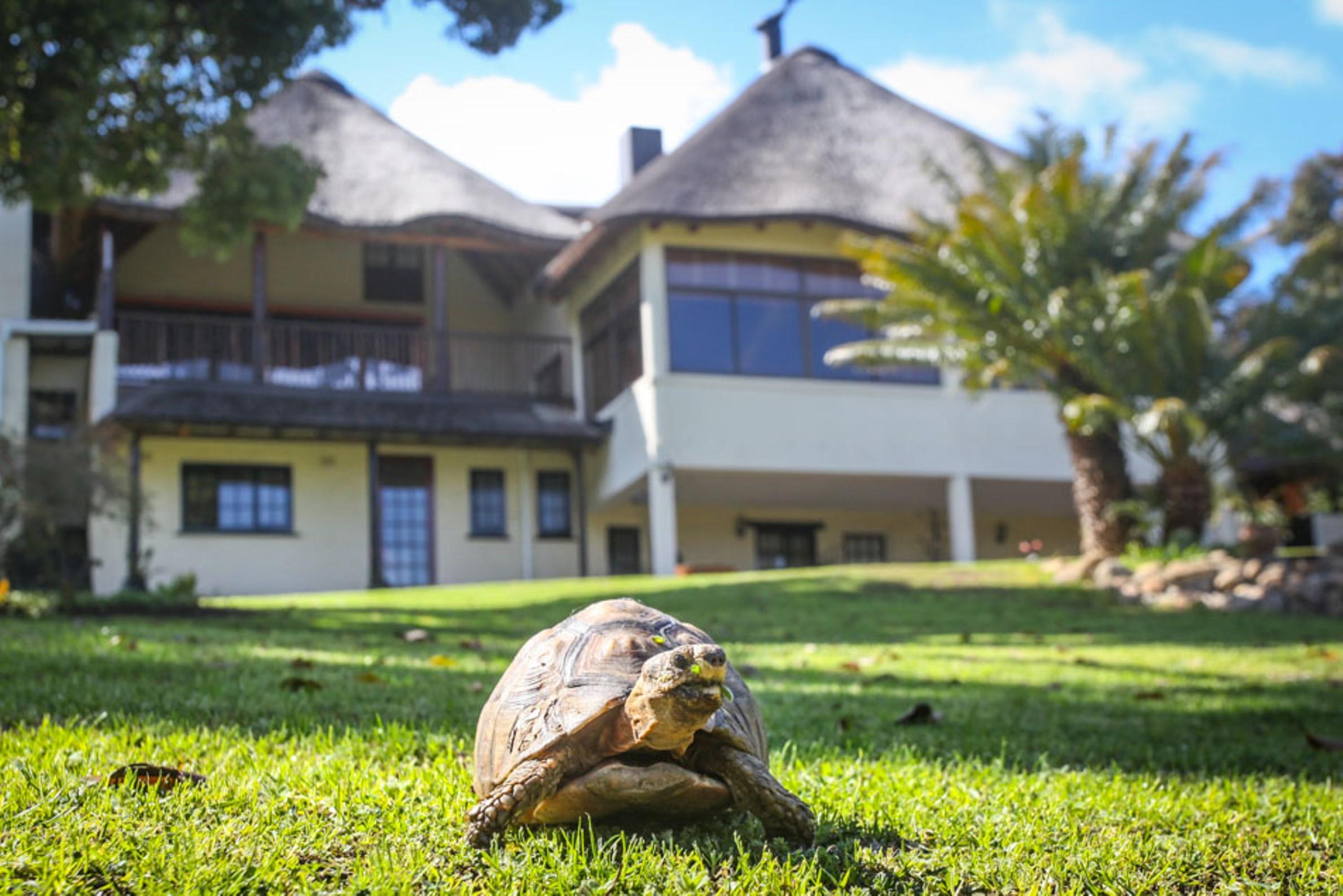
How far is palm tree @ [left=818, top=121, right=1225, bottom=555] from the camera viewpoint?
15.4 meters

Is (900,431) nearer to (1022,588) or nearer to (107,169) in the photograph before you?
(1022,588)

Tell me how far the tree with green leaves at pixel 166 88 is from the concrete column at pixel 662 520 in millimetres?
6316

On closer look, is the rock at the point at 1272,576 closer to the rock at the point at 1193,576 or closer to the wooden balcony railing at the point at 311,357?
the rock at the point at 1193,576

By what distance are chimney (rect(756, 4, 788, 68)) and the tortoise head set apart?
904 inches

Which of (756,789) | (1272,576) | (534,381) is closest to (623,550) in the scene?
(534,381)

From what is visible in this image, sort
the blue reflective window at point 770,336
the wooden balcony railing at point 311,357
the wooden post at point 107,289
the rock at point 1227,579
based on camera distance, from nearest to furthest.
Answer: the rock at point 1227,579 < the wooden post at point 107,289 < the wooden balcony railing at point 311,357 < the blue reflective window at point 770,336

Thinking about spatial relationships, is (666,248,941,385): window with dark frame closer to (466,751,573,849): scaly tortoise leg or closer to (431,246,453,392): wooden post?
(431,246,453,392): wooden post

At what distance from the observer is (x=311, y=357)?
64.8ft

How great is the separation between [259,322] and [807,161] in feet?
28.1

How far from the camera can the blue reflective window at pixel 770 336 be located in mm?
19078

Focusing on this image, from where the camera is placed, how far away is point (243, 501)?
19219 millimetres

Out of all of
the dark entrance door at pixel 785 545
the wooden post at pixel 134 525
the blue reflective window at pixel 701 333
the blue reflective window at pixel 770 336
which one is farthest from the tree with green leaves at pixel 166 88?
the dark entrance door at pixel 785 545

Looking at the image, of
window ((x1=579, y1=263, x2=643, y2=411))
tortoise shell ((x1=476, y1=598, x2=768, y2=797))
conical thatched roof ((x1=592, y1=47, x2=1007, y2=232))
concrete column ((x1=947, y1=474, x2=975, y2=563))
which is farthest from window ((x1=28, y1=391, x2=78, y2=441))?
tortoise shell ((x1=476, y1=598, x2=768, y2=797))

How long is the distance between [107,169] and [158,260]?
27.2ft
